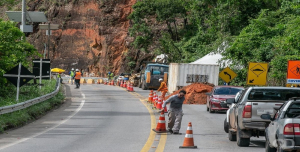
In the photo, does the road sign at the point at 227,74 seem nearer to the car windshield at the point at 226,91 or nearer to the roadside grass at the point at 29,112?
the car windshield at the point at 226,91

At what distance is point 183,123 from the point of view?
2258 cm

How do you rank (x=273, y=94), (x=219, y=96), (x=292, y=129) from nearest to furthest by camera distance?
(x=292, y=129) < (x=273, y=94) < (x=219, y=96)

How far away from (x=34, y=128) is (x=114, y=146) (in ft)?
20.5

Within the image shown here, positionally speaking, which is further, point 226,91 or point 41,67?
point 41,67

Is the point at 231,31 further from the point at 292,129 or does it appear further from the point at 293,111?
the point at 292,129

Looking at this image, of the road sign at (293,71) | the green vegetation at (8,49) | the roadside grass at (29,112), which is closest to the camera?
the roadside grass at (29,112)

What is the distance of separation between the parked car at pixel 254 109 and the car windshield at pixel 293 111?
2.84 m

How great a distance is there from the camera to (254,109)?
1473 centimetres

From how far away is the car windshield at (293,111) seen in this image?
1148 centimetres

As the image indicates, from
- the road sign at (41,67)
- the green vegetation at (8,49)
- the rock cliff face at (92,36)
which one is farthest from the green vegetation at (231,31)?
the green vegetation at (8,49)

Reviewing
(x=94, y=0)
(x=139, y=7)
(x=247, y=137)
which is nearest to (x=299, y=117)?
(x=247, y=137)

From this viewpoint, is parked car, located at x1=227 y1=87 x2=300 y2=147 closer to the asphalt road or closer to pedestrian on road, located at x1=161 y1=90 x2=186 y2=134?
the asphalt road

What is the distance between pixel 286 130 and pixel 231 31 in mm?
51324

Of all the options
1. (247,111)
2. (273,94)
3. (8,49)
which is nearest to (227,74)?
(8,49)
